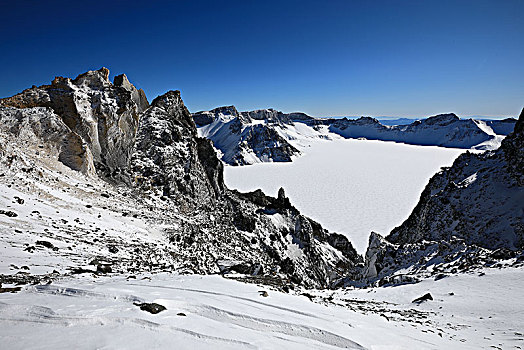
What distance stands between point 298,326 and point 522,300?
9.78 m

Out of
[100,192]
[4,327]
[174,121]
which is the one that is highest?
[174,121]

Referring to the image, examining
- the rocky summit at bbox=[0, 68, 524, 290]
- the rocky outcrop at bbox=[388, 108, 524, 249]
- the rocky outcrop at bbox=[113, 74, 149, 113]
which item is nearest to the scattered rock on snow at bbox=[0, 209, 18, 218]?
the rocky summit at bbox=[0, 68, 524, 290]

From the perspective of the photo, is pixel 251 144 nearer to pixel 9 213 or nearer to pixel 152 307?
pixel 9 213

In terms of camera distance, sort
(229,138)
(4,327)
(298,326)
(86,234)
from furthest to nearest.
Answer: (229,138) < (86,234) < (298,326) < (4,327)

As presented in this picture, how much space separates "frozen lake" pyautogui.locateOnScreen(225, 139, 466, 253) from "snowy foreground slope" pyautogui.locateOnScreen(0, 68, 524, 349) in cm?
1738

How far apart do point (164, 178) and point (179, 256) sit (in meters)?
9.02

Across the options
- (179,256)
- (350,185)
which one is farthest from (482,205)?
(350,185)

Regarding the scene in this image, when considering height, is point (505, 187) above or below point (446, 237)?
above

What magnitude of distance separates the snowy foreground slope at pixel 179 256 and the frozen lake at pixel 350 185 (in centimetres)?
1738

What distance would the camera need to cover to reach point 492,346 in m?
6.51

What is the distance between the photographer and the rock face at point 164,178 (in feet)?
48.1

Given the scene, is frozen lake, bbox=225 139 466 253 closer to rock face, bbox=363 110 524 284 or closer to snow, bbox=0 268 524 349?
rock face, bbox=363 110 524 284

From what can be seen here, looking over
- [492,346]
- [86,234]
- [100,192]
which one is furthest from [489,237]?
[100,192]

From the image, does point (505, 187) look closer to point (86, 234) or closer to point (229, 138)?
point (86, 234)
